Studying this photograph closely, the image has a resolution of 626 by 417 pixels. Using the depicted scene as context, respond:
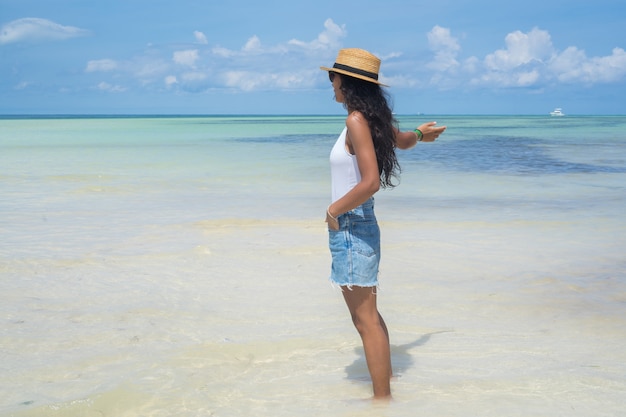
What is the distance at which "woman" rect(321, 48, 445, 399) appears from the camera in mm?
3123

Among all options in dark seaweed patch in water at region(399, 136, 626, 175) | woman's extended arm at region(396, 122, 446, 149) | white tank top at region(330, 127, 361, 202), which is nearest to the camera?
white tank top at region(330, 127, 361, 202)

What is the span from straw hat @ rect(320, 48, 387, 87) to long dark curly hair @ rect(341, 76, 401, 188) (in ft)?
0.20

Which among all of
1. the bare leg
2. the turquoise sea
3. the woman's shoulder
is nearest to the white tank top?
the woman's shoulder

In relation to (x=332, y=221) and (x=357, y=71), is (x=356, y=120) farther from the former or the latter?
(x=332, y=221)

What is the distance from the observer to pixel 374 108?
3.20 m

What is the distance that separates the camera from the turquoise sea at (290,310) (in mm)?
3754

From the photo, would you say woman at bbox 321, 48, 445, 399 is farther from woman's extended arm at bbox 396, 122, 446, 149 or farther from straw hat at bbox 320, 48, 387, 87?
woman's extended arm at bbox 396, 122, 446, 149

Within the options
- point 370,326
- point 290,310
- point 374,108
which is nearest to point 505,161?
point 290,310

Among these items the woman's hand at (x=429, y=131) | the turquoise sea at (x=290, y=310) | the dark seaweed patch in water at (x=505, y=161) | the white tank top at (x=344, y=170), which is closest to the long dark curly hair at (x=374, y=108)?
the white tank top at (x=344, y=170)

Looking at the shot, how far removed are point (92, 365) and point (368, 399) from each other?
5.71ft

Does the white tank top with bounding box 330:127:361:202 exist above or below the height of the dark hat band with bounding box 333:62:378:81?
below

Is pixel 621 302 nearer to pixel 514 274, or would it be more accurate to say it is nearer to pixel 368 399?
pixel 514 274

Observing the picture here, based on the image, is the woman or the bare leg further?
the bare leg

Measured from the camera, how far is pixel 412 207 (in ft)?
36.0
